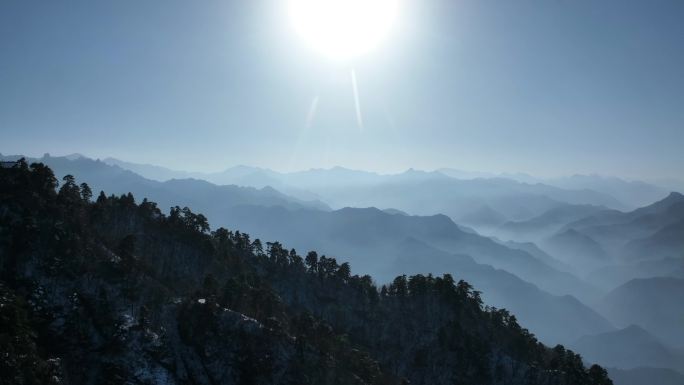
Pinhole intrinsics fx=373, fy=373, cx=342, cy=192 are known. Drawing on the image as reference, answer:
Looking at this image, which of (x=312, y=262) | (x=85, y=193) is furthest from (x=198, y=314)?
(x=85, y=193)

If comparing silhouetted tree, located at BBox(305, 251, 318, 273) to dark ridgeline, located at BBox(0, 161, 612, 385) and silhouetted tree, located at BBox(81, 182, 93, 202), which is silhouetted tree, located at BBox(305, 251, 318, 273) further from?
silhouetted tree, located at BBox(81, 182, 93, 202)

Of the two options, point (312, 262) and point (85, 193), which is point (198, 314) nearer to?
point (312, 262)

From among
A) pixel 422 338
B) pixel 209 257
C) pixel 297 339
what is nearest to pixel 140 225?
pixel 209 257

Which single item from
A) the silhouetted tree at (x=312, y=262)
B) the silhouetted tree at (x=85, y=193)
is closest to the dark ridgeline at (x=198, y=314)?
the silhouetted tree at (x=312, y=262)

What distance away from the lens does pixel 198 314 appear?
87.5 meters

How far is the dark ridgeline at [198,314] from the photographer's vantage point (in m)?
75.3

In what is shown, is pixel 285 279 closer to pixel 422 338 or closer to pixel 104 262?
pixel 422 338

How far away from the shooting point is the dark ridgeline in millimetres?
75312

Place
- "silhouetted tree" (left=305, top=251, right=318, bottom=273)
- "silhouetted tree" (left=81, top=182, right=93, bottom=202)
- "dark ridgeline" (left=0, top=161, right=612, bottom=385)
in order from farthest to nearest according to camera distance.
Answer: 1. "silhouetted tree" (left=305, top=251, right=318, bottom=273)
2. "silhouetted tree" (left=81, top=182, right=93, bottom=202)
3. "dark ridgeline" (left=0, top=161, right=612, bottom=385)

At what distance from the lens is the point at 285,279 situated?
140 metres

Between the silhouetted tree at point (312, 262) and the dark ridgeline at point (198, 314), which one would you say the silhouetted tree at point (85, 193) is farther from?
the silhouetted tree at point (312, 262)

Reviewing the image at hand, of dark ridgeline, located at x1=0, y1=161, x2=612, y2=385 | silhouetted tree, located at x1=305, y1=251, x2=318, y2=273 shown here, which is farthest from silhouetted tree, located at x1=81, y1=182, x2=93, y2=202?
silhouetted tree, located at x1=305, y1=251, x2=318, y2=273

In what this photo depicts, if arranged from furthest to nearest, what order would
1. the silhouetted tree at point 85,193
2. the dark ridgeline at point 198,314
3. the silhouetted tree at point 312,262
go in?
the silhouetted tree at point 312,262 < the silhouetted tree at point 85,193 < the dark ridgeline at point 198,314

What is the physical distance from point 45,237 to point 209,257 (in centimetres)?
4636
